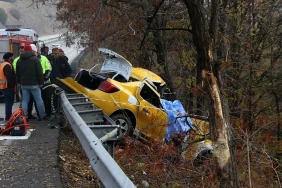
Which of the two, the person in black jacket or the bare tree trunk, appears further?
the person in black jacket

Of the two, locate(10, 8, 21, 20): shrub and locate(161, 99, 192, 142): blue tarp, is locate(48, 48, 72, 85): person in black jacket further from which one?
locate(10, 8, 21, 20): shrub

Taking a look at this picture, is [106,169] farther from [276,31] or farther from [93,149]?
[276,31]

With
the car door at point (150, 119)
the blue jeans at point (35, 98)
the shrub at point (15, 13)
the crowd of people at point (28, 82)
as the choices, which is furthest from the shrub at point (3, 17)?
the car door at point (150, 119)

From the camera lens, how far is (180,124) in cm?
939

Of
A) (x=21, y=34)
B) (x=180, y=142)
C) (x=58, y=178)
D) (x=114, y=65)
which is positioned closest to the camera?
(x=58, y=178)

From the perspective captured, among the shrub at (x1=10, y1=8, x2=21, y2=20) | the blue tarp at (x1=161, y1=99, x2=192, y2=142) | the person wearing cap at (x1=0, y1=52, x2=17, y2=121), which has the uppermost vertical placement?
the shrub at (x1=10, y1=8, x2=21, y2=20)

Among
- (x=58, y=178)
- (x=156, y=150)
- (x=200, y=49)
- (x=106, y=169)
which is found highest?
(x=200, y=49)

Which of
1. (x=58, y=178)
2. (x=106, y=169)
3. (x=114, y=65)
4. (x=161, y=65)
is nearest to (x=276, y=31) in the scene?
(x=161, y=65)

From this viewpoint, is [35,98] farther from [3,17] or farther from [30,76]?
[3,17]

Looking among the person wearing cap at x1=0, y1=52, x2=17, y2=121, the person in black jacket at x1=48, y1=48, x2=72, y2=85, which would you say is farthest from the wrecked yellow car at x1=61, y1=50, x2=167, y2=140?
the person in black jacket at x1=48, y1=48, x2=72, y2=85

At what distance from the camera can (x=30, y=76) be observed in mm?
9781

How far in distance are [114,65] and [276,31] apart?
6.43m

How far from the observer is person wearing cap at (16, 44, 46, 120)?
9.76 metres

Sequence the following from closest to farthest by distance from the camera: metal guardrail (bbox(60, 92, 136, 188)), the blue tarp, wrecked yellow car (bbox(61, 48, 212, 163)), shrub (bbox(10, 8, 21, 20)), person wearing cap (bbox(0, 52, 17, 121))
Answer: metal guardrail (bbox(60, 92, 136, 188)), the blue tarp, wrecked yellow car (bbox(61, 48, 212, 163)), person wearing cap (bbox(0, 52, 17, 121)), shrub (bbox(10, 8, 21, 20))
